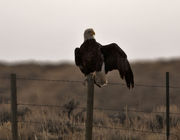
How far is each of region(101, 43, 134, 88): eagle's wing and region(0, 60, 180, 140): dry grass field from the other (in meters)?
0.38

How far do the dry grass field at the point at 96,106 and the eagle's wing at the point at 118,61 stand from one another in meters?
0.38

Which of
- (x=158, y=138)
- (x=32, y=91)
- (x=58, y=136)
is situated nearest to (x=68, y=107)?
(x=58, y=136)

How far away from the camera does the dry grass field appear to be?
313 inches

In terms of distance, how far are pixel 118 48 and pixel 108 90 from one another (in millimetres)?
22124

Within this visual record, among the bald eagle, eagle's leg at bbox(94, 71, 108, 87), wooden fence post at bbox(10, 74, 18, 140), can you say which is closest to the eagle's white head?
the bald eagle

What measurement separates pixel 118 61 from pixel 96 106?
1647 cm

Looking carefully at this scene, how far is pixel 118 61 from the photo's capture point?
682 centimetres

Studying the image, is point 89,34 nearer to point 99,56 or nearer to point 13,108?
point 99,56

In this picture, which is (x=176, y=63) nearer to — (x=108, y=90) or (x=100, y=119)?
(x=108, y=90)

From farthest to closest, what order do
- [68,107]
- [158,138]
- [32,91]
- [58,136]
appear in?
[32,91] < [68,107] < [58,136] < [158,138]

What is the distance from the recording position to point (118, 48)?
6.87 m

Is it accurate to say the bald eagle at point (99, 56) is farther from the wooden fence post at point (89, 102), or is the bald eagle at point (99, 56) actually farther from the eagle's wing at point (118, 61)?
the wooden fence post at point (89, 102)

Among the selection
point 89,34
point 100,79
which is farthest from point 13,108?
point 89,34

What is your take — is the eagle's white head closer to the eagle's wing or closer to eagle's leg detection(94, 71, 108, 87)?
the eagle's wing
